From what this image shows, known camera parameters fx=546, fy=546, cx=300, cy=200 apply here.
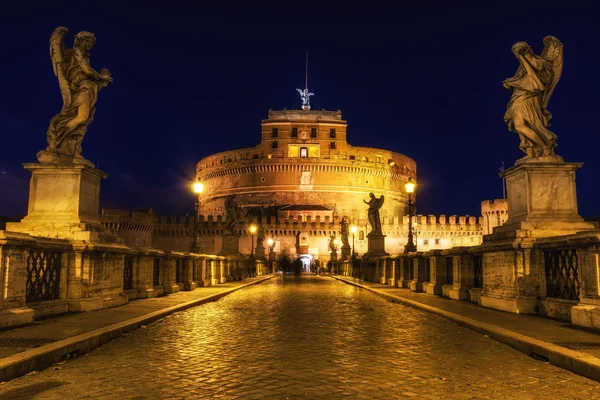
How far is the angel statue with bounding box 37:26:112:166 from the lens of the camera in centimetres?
994

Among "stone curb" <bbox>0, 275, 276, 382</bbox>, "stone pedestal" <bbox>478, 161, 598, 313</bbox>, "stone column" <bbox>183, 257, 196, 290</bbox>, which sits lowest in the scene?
"stone curb" <bbox>0, 275, 276, 382</bbox>

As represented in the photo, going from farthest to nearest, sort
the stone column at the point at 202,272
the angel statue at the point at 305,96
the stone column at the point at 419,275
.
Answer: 1. the angel statue at the point at 305,96
2. the stone column at the point at 202,272
3. the stone column at the point at 419,275

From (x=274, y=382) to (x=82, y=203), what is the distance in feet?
21.0

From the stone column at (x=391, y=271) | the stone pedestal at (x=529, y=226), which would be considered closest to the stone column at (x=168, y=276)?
the stone pedestal at (x=529, y=226)

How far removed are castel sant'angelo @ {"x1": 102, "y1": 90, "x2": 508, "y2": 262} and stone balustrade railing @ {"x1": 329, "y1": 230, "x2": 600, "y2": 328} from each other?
59.7m

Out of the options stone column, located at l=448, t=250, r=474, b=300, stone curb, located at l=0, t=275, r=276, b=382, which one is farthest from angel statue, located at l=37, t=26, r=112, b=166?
stone column, located at l=448, t=250, r=474, b=300

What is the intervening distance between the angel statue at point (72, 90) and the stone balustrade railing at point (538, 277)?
7.77 meters

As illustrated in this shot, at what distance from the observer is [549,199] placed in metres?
9.58

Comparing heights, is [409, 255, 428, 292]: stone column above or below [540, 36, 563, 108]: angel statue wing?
below

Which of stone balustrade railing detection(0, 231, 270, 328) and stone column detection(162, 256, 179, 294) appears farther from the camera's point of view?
stone column detection(162, 256, 179, 294)

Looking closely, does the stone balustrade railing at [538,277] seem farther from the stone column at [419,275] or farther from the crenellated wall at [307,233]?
the crenellated wall at [307,233]

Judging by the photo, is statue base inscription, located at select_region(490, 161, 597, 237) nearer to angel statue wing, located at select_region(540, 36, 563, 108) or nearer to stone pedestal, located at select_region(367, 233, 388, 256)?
angel statue wing, located at select_region(540, 36, 563, 108)

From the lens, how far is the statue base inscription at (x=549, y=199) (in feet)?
30.9

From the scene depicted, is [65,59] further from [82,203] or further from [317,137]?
[317,137]
